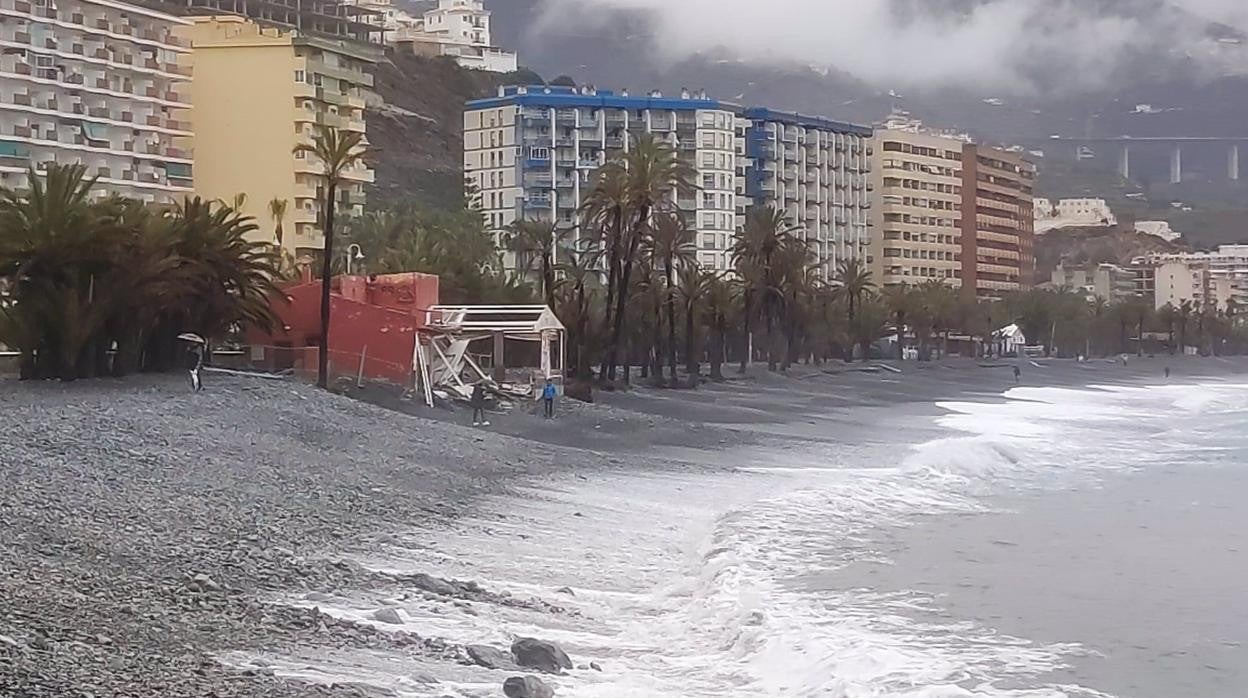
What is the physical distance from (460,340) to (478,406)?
17.2ft

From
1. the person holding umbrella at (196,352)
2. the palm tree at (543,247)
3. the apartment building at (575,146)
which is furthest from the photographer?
the apartment building at (575,146)

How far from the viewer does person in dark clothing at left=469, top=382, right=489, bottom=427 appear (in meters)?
36.8

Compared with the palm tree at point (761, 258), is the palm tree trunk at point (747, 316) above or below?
below

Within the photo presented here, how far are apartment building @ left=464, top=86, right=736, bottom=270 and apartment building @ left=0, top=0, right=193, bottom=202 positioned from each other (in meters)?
42.1

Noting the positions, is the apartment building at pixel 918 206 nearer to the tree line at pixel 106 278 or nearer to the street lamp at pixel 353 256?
the street lamp at pixel 353 256

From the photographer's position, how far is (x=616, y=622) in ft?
47.5

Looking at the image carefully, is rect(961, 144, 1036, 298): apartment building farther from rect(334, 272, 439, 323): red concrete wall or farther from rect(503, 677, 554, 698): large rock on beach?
rect(503, 677, 554, 698): large rock on beach

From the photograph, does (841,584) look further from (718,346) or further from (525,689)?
(718,346)

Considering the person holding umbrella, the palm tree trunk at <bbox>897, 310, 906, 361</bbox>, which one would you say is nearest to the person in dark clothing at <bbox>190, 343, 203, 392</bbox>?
the person holding umbrella

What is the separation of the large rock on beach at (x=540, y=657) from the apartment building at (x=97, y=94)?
61030 mm

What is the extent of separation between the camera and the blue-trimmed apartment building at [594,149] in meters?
120

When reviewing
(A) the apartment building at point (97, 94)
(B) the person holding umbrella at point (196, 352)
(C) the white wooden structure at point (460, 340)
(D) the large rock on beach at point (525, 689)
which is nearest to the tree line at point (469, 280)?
(B) the person holding umbrella at point (196, 352)

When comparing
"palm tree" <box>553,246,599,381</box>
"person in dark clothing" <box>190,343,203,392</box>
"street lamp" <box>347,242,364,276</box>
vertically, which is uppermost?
"street lamp" <box>347,242,364,276</box>

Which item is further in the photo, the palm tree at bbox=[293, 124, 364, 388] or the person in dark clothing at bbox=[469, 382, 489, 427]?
the palm tree at bbox=[293, 124, 364, 388]
